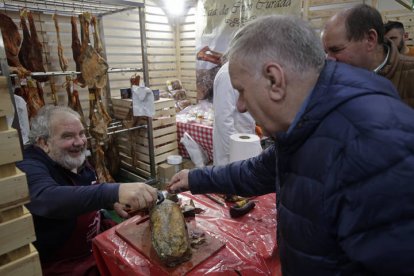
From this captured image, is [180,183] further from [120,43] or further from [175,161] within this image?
[120,43]

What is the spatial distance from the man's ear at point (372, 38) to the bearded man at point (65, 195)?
6.34ft

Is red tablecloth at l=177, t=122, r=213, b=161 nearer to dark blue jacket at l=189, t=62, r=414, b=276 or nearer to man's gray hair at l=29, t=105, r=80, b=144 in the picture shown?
man's gray hair at l=29, t=105, r=80, b=144

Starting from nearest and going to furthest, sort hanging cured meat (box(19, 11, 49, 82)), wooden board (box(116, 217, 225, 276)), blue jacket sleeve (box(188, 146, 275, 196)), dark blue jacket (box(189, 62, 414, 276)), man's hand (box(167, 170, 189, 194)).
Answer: dark blue jacket (box(189, 62, 414, 276)) → wooden board (box(116, 217, 225, 276)) → blue jacket sleeve (box(188, 146, 275, 196)) → man's hand (box(167, 170, 189, 194)) → hanging cured meat (box(19, 11, 49, 82))

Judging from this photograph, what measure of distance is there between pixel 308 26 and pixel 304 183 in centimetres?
50

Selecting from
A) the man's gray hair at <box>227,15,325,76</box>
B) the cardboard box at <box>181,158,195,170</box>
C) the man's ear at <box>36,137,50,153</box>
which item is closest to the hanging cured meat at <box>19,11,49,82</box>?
the man's ear at <box>36,137,50,153</box>

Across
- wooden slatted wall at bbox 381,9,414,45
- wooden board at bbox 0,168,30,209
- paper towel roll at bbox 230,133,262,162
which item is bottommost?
paper towel roll at bbox 230,133,262,162

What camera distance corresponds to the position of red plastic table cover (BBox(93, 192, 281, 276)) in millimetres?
1388

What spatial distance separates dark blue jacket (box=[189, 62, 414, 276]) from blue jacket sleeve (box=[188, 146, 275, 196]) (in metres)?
0.55

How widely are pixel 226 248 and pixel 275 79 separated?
102 cm

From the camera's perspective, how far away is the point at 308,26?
896 mm

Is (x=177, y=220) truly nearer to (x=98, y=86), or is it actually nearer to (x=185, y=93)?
(x=98, y=86)

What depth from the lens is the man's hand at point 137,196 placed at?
1.68 meters

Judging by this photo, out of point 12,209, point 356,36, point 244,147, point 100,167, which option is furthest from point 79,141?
point 100,167

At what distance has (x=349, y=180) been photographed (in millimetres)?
754
